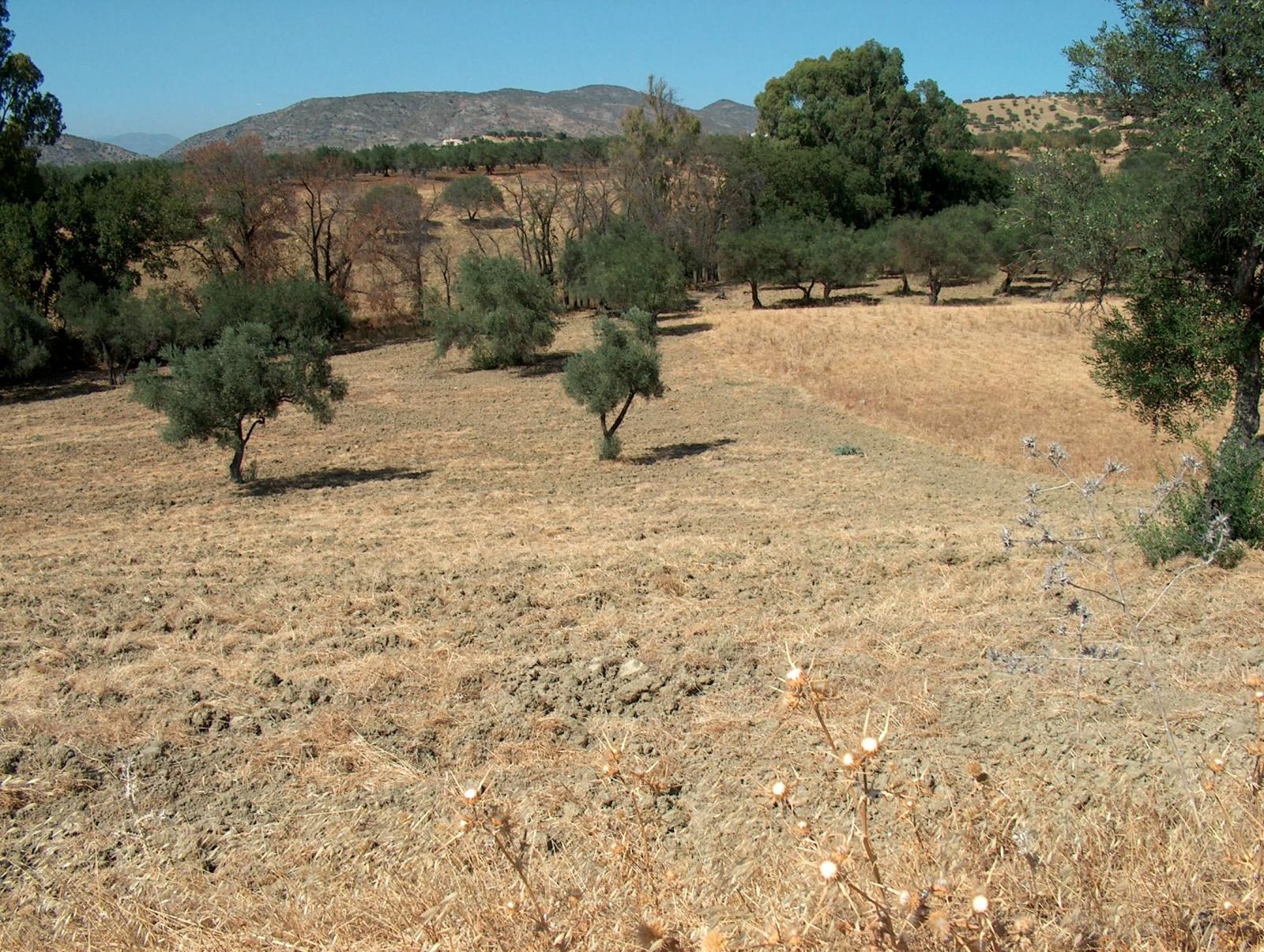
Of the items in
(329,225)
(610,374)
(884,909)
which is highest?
(329,225)

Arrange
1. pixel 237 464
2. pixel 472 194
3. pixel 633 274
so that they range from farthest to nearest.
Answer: pixel 472 194, pixel 633 274, pixel 237 464

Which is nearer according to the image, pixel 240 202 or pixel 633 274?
pixel 633 274

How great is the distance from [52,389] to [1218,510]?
1258 inches

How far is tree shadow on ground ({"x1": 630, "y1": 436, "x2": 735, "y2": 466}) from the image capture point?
681 inches

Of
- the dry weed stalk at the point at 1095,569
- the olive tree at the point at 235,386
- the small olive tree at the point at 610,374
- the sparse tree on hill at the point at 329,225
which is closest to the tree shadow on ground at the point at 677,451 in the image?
the small olive tree at the point at 610,374

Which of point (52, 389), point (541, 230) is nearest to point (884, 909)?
point (52, 389)

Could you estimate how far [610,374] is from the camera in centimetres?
1741

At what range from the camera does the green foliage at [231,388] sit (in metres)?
15.5

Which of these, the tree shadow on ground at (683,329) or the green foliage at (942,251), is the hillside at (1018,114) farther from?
the tree shadow on ground at (683,329)

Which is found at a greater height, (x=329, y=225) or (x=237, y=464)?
(x=329, y=225)

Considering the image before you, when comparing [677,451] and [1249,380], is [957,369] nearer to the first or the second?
[677,451]

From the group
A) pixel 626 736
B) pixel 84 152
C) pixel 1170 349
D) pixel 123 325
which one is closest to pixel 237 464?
pixel 626 736

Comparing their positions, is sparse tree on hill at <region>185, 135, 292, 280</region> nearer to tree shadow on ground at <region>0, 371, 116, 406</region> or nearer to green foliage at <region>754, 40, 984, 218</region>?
tree shadow on ground at <region>0, 371, 116, 406</region>

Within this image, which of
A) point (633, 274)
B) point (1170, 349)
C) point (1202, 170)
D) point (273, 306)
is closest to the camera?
point (1202, 170)
